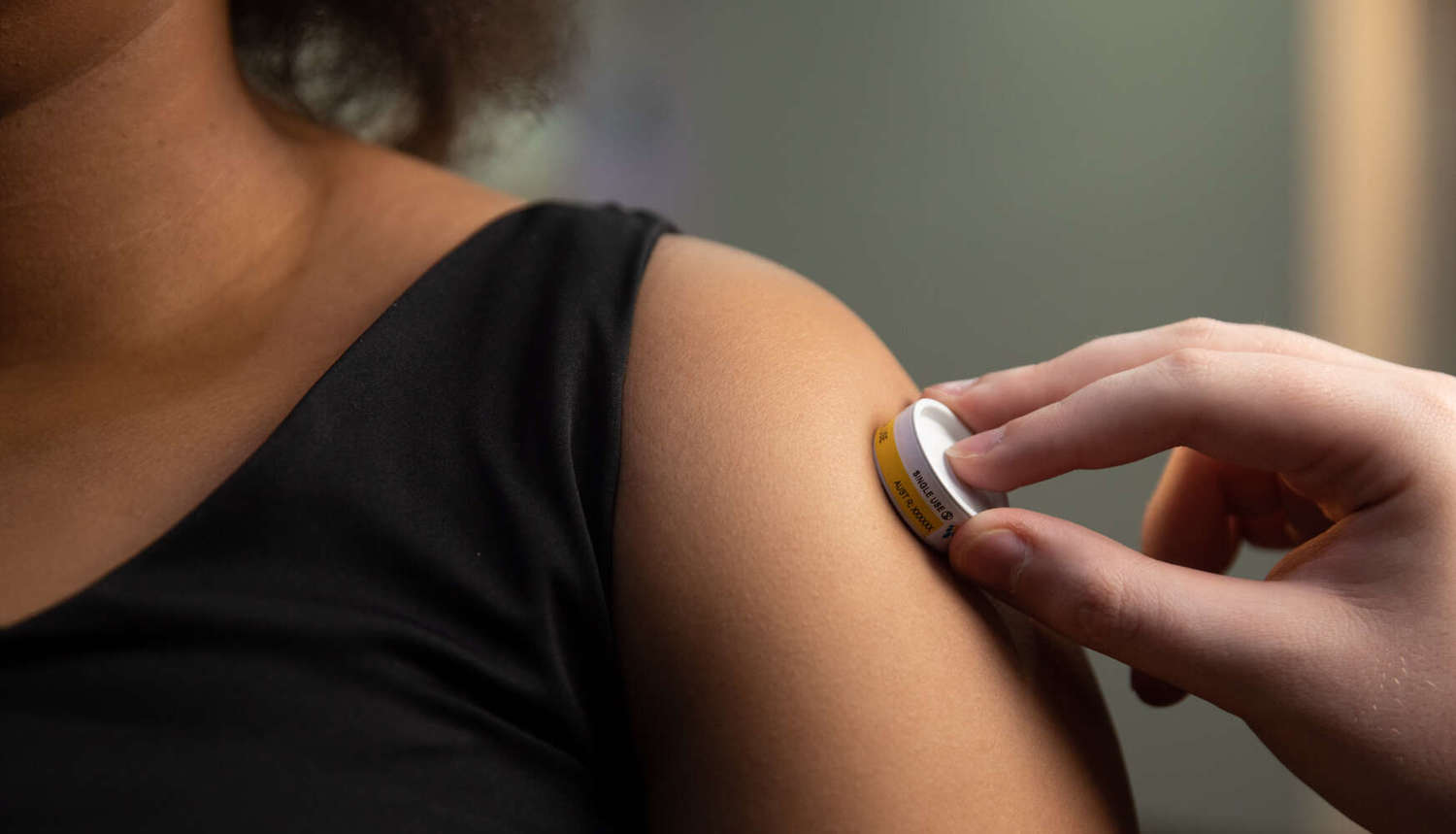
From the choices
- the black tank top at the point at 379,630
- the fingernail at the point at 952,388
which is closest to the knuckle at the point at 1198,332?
the fingernail at the point at 952,388

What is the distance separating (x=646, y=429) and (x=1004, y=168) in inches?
34.3

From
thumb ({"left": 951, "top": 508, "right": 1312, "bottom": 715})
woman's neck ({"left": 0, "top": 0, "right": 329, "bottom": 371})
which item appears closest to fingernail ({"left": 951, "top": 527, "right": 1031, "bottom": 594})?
thumb ({"left": 951, "top": 508, "right": 1312, "bottom": 715})

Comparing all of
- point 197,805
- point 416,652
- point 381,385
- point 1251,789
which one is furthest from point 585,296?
point 1251,789

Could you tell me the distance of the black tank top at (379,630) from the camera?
0.47 meters

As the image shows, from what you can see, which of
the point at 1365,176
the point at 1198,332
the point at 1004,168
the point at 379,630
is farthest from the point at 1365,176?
the point at 379,630

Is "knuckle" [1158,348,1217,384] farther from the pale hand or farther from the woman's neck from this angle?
the woman's neck

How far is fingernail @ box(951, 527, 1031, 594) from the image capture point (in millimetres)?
539

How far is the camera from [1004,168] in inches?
49.3

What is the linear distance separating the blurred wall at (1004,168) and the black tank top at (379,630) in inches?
29.5

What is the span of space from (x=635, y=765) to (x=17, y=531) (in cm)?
39

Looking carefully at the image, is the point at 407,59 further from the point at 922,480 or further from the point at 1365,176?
the point at 1365,176

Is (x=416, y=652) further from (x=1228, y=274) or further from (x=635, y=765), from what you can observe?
(x=1228, y=274)

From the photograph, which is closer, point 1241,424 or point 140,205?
point 1241,424

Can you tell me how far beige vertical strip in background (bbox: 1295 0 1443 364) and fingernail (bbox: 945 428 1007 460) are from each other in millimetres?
833
